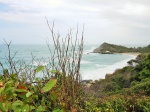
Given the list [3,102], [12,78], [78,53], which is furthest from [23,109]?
[78,53]

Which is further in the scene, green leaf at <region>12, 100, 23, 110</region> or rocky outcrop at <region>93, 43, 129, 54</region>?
rocky outcrop at <region>93, 43, 129, 54</region>

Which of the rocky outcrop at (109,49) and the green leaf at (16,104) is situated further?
the rocky outcrop at (109,49)

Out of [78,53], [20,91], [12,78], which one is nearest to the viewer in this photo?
[20,91]

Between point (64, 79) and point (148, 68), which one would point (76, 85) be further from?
point (148, 68)

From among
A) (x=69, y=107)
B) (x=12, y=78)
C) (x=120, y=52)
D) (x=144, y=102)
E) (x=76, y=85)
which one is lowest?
(x=120, y=52)

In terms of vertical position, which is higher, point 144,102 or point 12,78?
point 12,78

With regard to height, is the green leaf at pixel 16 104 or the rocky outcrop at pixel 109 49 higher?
the green leaf at pixel 16 104

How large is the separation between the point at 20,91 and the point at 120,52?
3813 inches

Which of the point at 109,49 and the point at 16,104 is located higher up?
the point at 16,104

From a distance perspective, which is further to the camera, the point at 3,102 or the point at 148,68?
the point at 148,68

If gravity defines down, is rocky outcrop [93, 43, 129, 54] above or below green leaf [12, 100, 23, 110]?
below

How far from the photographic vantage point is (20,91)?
168 centimetres

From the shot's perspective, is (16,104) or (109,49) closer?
(16,104)

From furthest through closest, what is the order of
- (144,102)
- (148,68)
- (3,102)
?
(148,68) < (144,102) < (3,102)
